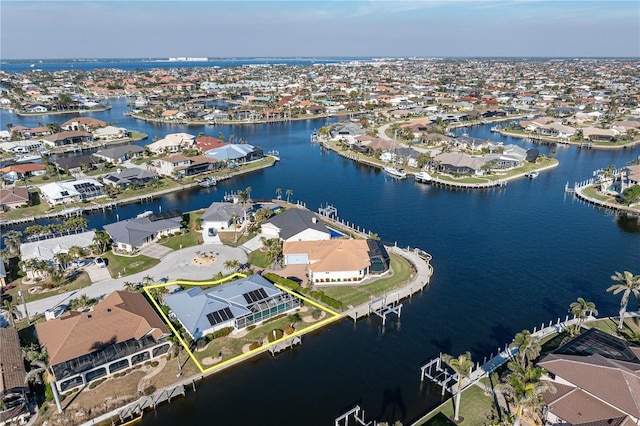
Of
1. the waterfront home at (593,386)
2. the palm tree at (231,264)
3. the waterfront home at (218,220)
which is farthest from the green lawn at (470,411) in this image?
the waterfront home at (218,220)

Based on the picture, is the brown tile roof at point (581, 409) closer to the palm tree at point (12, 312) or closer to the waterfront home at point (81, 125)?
the palm tree at point (12, 312)

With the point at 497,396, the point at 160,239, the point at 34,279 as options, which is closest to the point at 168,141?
the point at 160,239

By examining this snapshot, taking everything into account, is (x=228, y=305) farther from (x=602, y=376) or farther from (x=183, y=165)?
(x=183, y=165)

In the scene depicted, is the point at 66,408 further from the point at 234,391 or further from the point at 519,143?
the point at 519,143

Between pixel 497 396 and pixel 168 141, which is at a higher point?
pixel 168 141

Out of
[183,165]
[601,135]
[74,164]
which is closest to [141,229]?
[183,165]

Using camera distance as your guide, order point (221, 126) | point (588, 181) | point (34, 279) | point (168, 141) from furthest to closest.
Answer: point (221, 126) < point (168, 141) < point (588, 181) < point (34, 279)
